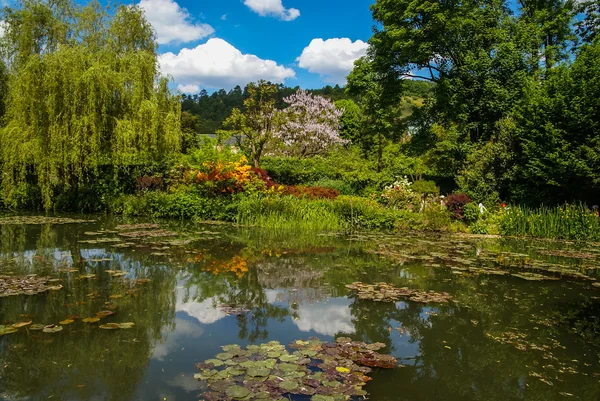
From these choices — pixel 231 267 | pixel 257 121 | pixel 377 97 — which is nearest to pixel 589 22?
pixel 377 97

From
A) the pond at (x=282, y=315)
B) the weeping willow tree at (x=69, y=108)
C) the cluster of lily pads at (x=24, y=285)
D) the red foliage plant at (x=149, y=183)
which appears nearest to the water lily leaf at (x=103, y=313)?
the pond at (x=282, y=315)

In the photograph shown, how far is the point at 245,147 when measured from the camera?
19938mm

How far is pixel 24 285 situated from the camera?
17.5ft

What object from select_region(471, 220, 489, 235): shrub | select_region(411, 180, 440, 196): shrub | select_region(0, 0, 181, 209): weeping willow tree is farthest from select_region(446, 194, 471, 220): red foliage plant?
select_region(0, 0, 181, 209): weeping willow tree

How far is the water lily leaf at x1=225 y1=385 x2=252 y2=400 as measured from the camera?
288 cm

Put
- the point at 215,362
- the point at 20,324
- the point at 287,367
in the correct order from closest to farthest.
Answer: the point at 287,367 → the point at 215,362 → the point at 20,324

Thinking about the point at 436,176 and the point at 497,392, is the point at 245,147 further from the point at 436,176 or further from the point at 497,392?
the point at 497,392

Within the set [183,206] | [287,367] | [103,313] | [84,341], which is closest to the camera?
[287,367]

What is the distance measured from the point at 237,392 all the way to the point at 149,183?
1422 cm

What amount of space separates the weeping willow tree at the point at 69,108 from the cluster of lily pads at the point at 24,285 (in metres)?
8.53

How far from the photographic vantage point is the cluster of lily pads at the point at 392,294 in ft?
18.2

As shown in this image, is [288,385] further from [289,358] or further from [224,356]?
[224,356]

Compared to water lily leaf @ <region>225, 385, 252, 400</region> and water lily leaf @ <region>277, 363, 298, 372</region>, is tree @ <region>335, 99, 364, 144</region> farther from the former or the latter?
water lily leaf @ <region>225, 385, 252, 400</region>

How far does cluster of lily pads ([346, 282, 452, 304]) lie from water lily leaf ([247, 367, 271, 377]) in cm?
253
